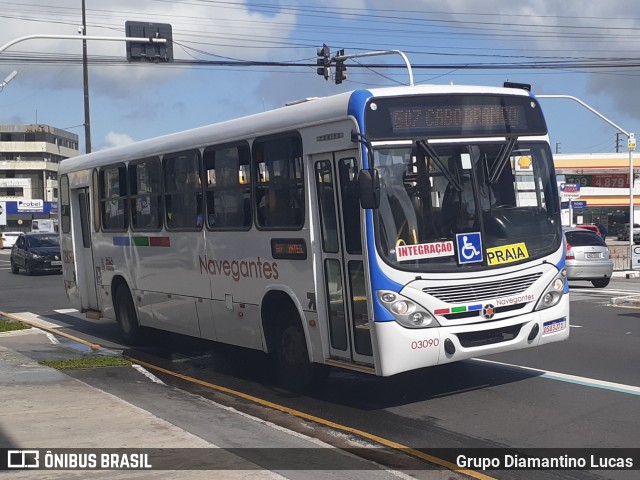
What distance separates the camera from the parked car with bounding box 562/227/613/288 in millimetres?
23828

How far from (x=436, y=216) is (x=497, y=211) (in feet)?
2.50

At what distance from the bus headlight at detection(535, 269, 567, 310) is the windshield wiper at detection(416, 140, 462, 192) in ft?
5.15

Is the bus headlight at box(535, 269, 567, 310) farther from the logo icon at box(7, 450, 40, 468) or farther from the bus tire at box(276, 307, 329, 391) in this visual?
the logo icon at box(7, 450, 40, 468)

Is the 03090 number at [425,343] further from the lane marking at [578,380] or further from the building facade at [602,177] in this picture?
the building facade at [602,177]

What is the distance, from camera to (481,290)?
915cm

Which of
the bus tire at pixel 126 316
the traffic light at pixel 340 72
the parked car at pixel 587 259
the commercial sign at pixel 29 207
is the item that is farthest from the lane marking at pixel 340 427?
the commercial sign at pixel 29 207

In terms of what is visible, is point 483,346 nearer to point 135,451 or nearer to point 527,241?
point 527,241

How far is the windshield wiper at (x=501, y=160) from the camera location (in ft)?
30.9

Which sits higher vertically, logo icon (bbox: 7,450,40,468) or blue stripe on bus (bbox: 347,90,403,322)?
blue stripe on bus (bbox: 347,90,403,322)

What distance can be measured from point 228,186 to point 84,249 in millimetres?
Answer: 6375

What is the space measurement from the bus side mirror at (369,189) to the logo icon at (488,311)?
1623 millimetres

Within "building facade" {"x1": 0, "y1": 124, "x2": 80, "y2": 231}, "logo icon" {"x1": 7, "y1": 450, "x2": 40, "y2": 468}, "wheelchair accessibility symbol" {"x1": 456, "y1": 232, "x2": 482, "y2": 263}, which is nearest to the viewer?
"logo icon" {"x1": 7, "y1": 450, "x2": 40, "y2": 468}

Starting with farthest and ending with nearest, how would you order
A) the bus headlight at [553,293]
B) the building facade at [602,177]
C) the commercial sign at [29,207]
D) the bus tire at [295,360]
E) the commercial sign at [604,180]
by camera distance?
the commercial sign at [29,207], the building facade at [602,177], the commercial sign at [604,180], the bus tire at [295,360], the bus headlight at [553,293]

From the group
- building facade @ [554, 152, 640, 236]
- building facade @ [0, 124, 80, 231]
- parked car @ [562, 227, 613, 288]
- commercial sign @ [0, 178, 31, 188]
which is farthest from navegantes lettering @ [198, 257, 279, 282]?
building facade @ [0, 124, 80, 231]
